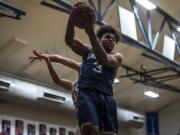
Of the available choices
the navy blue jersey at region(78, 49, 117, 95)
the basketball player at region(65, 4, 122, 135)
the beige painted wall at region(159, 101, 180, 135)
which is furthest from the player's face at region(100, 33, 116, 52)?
the beige painted wall at region(159, 101, 180, 135)

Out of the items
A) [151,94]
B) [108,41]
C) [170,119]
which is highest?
[151,94]

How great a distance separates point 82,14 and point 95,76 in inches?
16.6

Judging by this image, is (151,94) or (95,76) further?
(151,94)

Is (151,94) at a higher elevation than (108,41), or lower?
higher

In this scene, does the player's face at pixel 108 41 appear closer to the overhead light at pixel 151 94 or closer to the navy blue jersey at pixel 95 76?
the navy blue jersey at pixel 95 76

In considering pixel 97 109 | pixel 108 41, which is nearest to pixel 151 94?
pixel 108 41

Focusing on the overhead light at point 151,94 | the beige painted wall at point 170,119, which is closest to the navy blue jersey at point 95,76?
the overhead light at point 151,94

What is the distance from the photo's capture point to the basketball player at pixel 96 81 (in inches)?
97.1

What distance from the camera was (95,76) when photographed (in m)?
2.61

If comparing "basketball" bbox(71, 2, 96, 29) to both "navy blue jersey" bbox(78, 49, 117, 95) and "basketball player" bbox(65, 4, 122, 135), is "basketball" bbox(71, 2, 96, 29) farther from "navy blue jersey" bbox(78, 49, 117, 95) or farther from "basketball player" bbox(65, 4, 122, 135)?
"navy blue jersey" bbox(78, 49, 117, 95)

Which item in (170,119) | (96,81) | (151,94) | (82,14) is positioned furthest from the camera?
(170,119)

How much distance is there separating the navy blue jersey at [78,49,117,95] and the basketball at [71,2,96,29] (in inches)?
11.4

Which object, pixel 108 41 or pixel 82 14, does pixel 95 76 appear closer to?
pixel 108 41

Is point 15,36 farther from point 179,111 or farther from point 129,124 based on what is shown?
point 179,111
